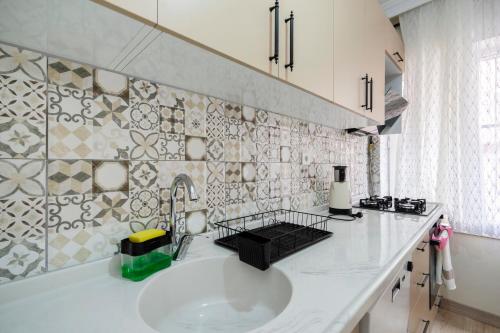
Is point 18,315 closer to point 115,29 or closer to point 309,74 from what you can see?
point 115,29

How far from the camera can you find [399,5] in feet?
6.30

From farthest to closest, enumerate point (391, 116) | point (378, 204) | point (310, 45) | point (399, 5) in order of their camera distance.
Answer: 1. point (391, 116)
2. point (399, 5)
3. point (378, 204)
4. point (310, 45)

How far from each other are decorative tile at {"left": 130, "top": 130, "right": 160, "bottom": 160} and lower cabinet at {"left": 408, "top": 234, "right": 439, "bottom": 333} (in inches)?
48.6

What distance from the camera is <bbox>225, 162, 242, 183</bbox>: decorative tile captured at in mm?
Result: 1051

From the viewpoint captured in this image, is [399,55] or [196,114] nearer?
[196,114]

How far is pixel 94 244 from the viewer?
678mm

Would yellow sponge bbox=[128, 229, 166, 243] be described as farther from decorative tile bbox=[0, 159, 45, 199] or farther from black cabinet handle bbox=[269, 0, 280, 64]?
black cabinet handle bbox=[269, 0, 280, 64]

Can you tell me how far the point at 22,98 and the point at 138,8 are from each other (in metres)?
0.41

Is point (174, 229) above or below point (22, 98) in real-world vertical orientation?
below

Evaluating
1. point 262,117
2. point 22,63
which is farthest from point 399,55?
point 22,63

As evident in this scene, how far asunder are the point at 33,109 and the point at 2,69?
0.33 feet

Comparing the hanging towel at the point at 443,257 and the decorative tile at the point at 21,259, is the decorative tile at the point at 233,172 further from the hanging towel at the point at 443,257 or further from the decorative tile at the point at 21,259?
the hanging towel at the point at 443,257

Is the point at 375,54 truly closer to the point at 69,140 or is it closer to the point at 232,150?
the point at 232,150

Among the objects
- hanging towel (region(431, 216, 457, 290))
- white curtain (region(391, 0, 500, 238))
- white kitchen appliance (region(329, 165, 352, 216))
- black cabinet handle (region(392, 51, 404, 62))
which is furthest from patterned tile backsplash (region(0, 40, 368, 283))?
white curtain (region(391, 0, 500, 238))
